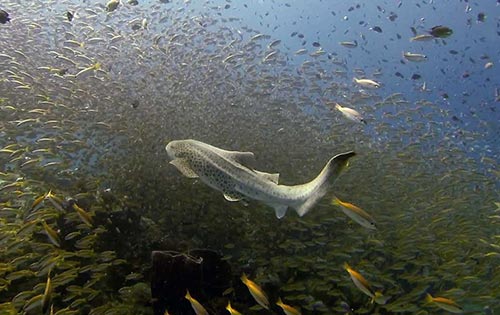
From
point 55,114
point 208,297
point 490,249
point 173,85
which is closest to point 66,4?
point 173,85

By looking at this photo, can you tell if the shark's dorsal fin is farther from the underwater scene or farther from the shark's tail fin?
the shark's tail fin

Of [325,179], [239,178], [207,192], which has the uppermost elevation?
[325,179]

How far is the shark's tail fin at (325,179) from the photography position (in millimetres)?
2564

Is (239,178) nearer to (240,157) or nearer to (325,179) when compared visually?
(240,157)

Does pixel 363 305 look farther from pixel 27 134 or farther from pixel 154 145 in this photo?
pixel 27 134

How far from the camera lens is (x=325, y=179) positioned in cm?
280

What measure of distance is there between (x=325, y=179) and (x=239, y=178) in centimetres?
88

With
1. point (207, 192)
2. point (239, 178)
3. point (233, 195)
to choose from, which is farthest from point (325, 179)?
point (207, 192)

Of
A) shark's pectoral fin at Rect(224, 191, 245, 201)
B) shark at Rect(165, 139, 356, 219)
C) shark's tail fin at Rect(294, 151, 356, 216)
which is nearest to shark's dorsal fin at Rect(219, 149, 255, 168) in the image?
shark at Rect(165, 139, 356, 219)

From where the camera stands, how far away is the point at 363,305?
686 centimetres

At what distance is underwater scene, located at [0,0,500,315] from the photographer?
17.8 ft

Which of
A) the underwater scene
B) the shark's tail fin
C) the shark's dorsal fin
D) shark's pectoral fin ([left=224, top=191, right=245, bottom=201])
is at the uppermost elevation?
the shark's tail fin

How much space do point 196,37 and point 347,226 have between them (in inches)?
323

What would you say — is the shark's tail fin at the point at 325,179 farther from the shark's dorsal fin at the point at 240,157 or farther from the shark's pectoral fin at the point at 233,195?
Result: the shark's dorsal fin at the point at 240,157
